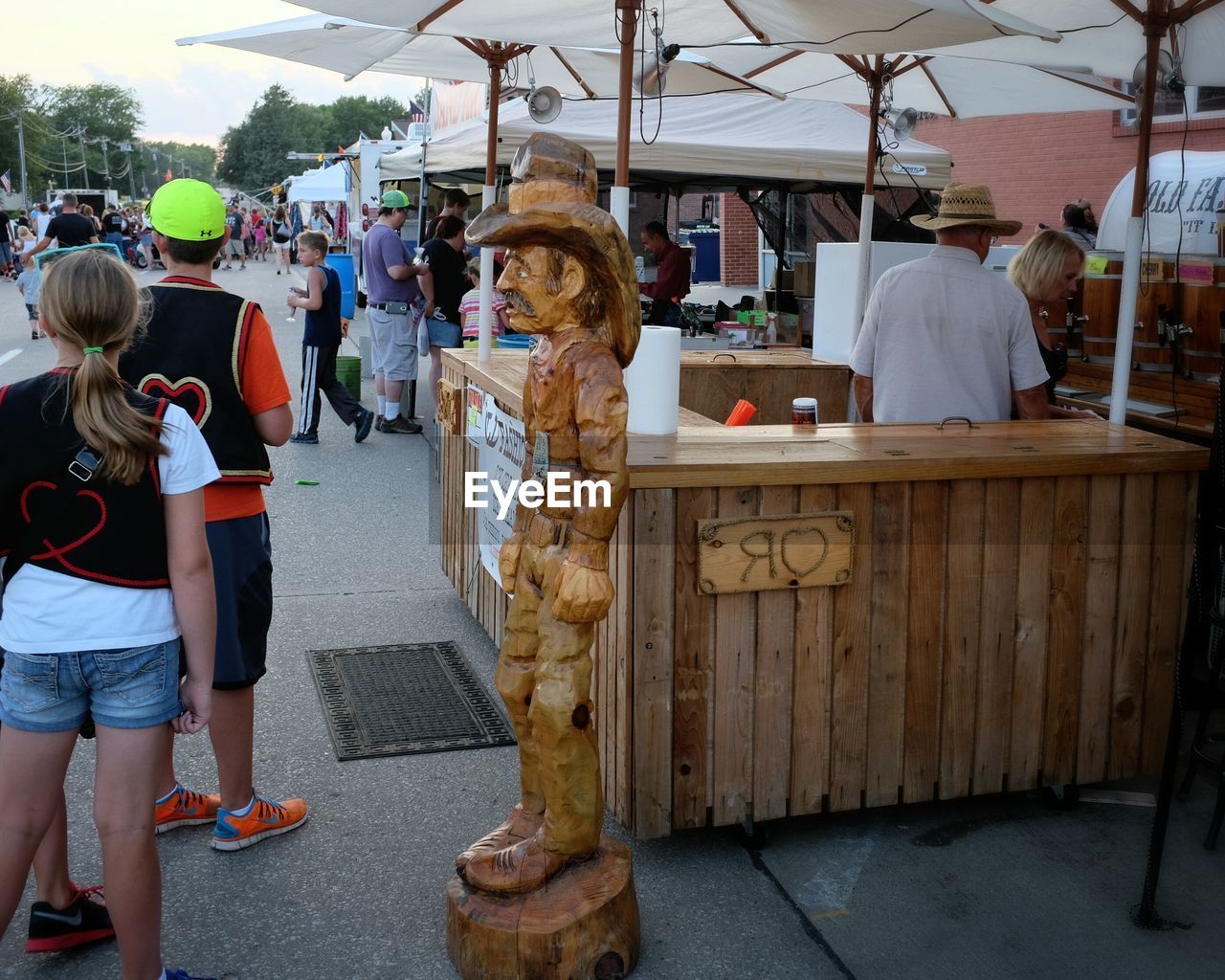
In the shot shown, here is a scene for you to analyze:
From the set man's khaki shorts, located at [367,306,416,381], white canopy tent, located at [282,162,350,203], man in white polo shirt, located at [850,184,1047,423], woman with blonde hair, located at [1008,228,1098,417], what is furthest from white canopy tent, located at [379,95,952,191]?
white canopy tent, located at [282,162,350,203]

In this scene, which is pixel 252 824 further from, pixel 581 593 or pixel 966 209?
pixel 966 209

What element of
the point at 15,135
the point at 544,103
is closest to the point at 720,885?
the point at 544,103

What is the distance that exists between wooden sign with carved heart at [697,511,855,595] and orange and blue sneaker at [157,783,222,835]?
5.86 feet

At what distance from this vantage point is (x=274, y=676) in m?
5.46

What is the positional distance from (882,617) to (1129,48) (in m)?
3.95

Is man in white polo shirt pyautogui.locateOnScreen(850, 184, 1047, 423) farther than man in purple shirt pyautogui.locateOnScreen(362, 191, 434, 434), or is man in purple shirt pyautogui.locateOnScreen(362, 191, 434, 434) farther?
man in purple shirt pyautogui.locateOnScreen(362, 191, 434, 434)

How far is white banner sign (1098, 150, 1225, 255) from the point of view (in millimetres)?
10672

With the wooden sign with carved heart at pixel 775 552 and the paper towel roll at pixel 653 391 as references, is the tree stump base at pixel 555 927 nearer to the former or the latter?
the wooden sign with carved heart at pixel 775 552

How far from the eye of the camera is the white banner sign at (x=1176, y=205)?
35.0 ft

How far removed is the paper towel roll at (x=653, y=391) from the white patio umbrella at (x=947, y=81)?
4.05m

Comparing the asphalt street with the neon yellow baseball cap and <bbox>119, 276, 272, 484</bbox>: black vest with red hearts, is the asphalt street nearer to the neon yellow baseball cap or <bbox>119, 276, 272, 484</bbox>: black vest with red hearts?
<bbox>119, 276, 272, 484</bbox>: black vest with red hearts

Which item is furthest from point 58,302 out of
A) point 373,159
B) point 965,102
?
point 373,159

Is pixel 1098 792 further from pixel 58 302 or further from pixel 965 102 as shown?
pixel 965 102

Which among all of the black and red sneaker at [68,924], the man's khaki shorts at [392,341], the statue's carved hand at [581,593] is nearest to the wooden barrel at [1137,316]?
the statue's carved hand at [581,593]
